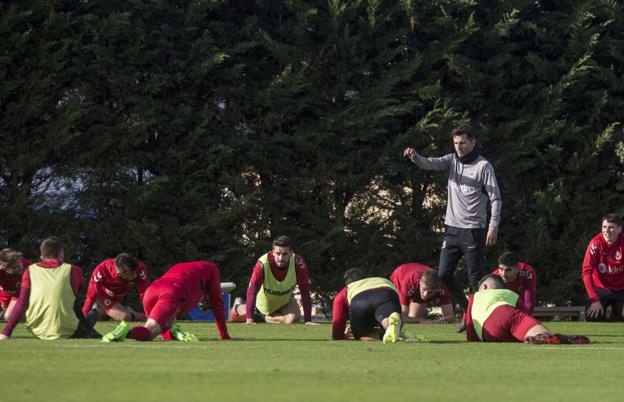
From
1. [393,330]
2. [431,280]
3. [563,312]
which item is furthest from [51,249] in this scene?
[563,312]

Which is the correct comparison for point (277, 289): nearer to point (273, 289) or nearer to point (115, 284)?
point (273, 289)

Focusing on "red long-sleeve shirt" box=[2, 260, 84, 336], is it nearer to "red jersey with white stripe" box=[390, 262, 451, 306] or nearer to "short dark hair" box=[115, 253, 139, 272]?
"short dark hair" box=[115, 253, 139, 272]

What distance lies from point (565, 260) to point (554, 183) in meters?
1.22

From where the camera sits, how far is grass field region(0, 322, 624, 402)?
6.52 metres

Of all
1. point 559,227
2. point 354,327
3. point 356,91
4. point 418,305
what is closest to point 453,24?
point 356,91

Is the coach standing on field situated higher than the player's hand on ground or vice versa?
the coach standing on field

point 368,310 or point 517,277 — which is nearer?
point 368,310

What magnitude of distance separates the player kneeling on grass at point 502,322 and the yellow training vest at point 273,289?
443 centimetres

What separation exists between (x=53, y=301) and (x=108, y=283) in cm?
375

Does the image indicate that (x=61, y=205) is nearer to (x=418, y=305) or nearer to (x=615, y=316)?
(x=418, y=305)

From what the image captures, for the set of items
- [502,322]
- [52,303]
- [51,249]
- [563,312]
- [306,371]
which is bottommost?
[563,312]

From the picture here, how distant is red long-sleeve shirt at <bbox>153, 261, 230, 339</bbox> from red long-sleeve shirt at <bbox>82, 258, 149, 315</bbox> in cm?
208

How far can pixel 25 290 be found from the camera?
36.8ft

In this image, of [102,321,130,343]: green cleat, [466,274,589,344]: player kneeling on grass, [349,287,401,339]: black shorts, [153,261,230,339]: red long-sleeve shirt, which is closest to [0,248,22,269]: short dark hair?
[153,261,230,339]: red long-sleeve shirt
